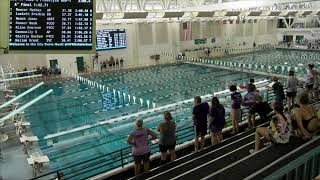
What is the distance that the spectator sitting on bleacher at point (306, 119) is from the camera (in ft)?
16.1

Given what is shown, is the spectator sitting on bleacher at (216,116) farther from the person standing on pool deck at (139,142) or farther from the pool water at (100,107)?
the person standing on pool deck at (139,142)

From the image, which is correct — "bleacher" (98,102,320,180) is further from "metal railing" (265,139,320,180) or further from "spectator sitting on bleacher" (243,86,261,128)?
"spectator sitting on bleacher" (243,86,261,128)

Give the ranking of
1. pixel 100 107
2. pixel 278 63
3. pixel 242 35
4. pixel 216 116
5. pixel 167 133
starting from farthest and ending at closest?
1. pixel 242 35
2. pixel 278 63
3. pixel 100 107
4. pixel 216 116
5. pixel 167 133

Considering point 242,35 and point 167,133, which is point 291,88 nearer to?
point 167,133

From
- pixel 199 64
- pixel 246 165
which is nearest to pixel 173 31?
pixel 199 64

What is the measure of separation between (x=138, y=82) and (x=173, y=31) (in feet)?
36.0

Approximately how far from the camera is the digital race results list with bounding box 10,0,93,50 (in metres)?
4.21

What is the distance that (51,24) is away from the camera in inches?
172

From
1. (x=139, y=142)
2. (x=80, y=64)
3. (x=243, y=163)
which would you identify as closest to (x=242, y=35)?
(x=80, y=64)

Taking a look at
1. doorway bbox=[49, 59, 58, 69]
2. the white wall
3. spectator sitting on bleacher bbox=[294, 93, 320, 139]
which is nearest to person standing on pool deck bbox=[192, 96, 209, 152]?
Result: spectator sitting on bleacher bbox=[294, 93, 320, 139]

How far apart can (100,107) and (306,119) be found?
1209cm

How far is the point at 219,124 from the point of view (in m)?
6.35

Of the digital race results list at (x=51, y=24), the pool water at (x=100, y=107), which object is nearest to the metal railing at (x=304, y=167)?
the digital race results list at (x=51, y=24)

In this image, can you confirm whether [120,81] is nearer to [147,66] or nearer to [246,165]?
[147,66]
